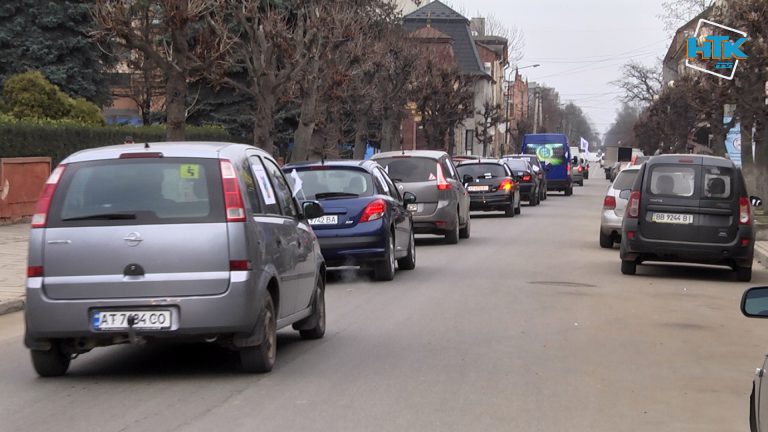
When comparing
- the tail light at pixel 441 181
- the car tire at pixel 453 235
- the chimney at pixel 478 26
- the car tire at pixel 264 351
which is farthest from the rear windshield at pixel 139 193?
the chimney at pixel 478 26

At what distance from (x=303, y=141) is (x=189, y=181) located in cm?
2833

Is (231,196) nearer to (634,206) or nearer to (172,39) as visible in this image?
(634,206)

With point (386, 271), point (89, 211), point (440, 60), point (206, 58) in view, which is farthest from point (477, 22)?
point (89, 211)

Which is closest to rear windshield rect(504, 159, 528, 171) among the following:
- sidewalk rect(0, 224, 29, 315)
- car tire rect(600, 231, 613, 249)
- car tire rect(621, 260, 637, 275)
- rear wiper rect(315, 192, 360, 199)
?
car tire rect(600, 231, 613, 249)

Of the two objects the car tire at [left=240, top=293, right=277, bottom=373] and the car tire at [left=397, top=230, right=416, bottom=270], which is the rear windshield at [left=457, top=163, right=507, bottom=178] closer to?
the car tire at [left=397, top=230, right=416, bottom=270]

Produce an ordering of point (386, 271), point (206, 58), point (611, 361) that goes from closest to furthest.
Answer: point (611, 361) < point (386, 271) < point (206, 58)

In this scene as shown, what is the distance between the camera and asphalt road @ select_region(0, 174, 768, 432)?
737 cm

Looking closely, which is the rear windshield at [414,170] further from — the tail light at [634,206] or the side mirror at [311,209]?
the side mirror at [311,209]

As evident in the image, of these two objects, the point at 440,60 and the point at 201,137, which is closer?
the point at 201,137

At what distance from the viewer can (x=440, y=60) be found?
6631cm

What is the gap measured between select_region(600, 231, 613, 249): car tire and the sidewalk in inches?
414

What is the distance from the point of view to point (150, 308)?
823 centimetres

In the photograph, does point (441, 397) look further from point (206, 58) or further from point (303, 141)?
point (303, 141)

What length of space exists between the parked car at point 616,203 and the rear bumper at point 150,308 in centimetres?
1430
